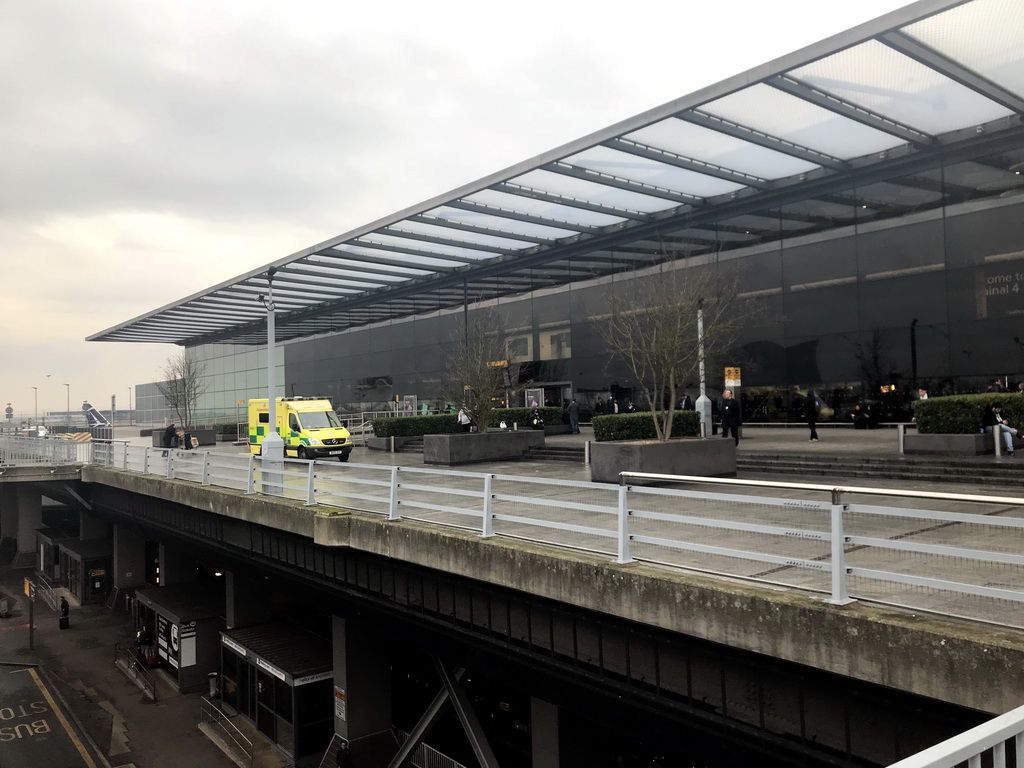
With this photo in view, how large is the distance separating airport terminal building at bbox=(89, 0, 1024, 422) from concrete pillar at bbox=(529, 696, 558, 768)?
13.3 meters

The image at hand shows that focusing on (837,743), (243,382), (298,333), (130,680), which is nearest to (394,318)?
(298,333)

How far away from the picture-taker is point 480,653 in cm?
998

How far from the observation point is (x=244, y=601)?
23609mm

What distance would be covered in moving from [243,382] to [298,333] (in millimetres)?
9247

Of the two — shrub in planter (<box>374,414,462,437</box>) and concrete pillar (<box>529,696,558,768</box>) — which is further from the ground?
shrub in planter (<box>374,414,462,437</box>)

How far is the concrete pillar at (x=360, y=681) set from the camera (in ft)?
55.3

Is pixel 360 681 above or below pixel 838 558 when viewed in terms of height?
below

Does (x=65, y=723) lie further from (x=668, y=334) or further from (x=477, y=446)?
(x=668, y=334)

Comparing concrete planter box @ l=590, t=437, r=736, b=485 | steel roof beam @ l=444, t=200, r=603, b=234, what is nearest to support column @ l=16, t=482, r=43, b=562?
steel roof beam @ l=444, t=200, r=603, b=234

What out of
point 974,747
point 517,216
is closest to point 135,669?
point 517,216

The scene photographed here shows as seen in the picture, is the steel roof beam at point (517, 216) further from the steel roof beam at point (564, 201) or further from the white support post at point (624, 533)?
the white support post at point (624, 533)

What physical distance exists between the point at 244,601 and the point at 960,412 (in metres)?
21.0

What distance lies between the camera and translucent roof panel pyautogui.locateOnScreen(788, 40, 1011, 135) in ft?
50.5

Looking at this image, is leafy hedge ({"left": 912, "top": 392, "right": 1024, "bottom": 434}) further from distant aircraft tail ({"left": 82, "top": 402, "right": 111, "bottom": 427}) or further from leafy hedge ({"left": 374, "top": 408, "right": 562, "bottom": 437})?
distant aircraft tail ({"left": 82, "top": 402, "right": 111, "bottom": 427})
